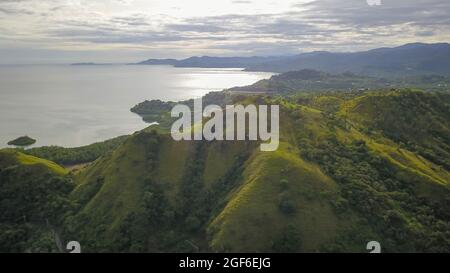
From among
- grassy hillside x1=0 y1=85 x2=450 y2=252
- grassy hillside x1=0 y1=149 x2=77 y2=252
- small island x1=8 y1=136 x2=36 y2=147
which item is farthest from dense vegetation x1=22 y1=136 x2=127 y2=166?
small island x1=8 y1=136 x2=36 y2=147

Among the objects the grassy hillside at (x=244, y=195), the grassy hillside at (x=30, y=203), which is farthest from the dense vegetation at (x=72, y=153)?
the grassy hillside at (x=244, y=195)

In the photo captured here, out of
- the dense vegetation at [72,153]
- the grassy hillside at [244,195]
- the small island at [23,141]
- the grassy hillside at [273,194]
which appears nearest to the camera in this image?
the grassy hillside at [273,194]

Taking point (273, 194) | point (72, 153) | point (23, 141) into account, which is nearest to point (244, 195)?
point (273, 194)

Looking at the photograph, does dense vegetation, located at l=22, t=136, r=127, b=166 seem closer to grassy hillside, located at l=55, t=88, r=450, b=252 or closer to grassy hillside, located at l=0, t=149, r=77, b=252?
grassy hillside, located at l=0, t=149, r=77, b=252

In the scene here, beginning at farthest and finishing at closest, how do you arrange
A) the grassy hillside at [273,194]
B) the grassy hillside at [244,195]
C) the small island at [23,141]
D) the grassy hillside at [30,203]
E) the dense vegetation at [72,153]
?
1. the small island at [23,141]
2. the dense vegetation at [72,153]
3. the grassy hillside at [30,203]
4. the grassy hillside at [244,195]
5. the grassy hillside at [273,194]

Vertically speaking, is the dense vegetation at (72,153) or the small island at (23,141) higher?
the dense vegetation at (72,153)

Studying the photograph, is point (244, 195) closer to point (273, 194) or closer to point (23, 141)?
point (273, 194)

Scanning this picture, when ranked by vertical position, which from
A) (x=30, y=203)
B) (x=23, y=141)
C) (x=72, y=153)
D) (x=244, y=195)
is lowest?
(x=23, y=141)

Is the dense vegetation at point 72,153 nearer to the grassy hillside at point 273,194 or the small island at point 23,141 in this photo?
the small island at point 23,141
